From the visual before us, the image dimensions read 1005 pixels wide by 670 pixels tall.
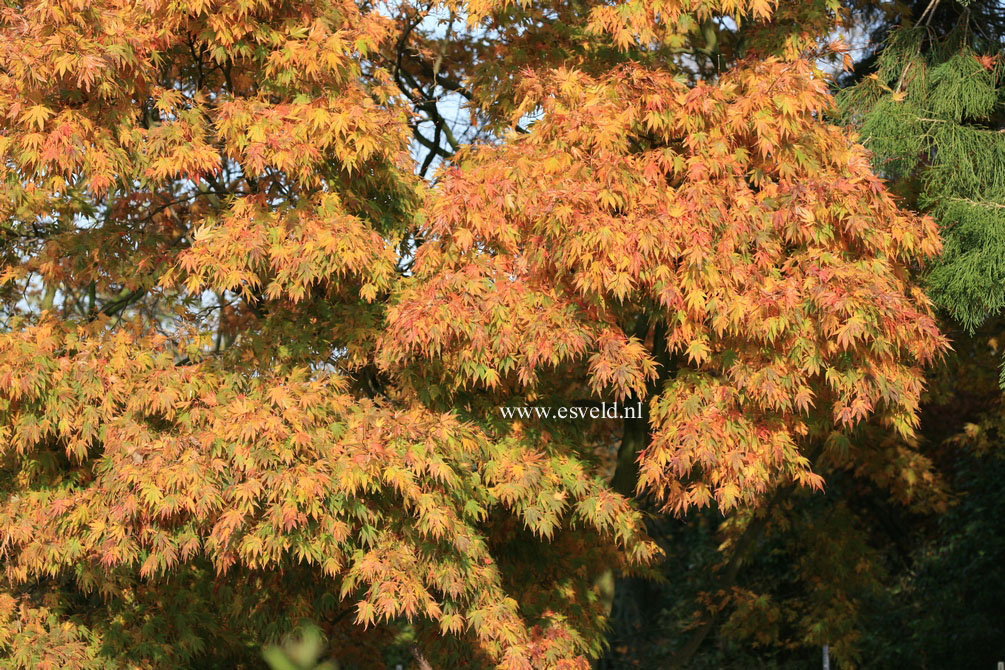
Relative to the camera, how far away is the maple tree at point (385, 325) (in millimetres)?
7707

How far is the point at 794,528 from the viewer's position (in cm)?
1464

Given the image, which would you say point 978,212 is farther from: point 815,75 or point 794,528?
point 794,528

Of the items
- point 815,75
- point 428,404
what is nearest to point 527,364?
point 428,404

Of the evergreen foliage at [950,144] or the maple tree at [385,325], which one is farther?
the evergreen foliage at [950,144]

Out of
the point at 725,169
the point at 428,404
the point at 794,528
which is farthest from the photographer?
the point at 794,528

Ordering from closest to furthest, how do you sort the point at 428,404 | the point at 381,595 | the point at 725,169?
the point at 381,595 → the point at 725,169 → the point at 428,404

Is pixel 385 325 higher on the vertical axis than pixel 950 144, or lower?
lower

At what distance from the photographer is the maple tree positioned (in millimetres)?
7707

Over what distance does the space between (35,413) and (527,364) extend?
3645 mm

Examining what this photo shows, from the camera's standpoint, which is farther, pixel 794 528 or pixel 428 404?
pixel 794 528

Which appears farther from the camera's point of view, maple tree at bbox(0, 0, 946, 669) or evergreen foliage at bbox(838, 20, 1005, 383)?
evergreen foliage at bbox(838, 20, 1005, 383)

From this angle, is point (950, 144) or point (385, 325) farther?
point (950, 144)

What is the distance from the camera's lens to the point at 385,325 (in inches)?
343

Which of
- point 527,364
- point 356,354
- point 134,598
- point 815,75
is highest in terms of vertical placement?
point 815,75
